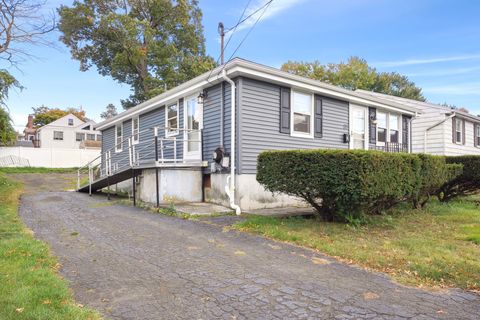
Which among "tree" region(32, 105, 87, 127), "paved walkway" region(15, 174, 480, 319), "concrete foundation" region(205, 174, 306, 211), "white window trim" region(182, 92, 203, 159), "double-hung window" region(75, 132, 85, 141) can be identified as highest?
"tree" region(32, 105, 87, 127)

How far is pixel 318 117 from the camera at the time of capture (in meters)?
11.6

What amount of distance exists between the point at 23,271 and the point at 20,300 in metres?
1.02

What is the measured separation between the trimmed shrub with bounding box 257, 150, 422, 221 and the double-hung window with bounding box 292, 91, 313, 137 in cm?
374

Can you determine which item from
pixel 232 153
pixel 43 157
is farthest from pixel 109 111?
pixel 232 153

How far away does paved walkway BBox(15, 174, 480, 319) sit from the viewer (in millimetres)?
3215

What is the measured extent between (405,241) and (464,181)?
725 cm

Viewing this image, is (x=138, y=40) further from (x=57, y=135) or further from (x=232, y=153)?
(x=57, y=135)

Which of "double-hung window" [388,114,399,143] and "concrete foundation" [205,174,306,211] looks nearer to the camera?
"concrete foundation" [205,174,306,211]

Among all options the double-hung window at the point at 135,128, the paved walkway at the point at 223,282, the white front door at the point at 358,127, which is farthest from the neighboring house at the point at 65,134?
the paved walkway at the point at 223,282

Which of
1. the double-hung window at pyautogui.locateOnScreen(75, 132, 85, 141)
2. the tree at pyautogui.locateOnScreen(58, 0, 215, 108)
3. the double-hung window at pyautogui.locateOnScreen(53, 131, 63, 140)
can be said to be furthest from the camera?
the double-hung window at pyautogui.locateOnScreen(75, 132, 85, 141)

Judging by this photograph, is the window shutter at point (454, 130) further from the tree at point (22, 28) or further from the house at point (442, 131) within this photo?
the tree at point (22, 28)

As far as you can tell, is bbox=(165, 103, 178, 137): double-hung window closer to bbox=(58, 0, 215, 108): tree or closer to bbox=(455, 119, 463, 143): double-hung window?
bbox=(58, 0, 215, 108): tree

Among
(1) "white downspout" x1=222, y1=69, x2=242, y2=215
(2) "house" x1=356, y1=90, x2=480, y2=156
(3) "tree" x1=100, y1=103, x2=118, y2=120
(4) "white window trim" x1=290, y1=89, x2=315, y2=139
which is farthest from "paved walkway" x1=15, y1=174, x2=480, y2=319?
(3) "tree" x1=100, y1=103, x2=118, y2=120

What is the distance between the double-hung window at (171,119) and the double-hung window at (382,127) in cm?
805
